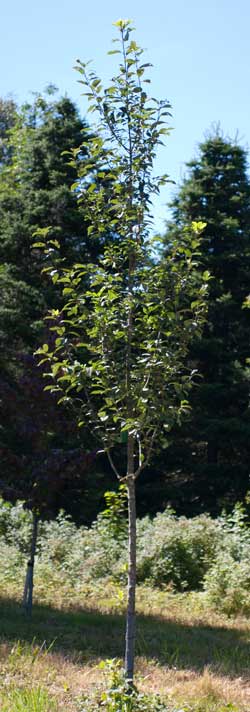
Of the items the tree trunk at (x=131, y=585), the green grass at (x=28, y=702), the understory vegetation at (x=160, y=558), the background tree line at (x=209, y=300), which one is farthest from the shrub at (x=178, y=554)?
the green grass at (x=28, y=702)

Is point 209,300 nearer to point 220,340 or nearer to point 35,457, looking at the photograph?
point 220,340

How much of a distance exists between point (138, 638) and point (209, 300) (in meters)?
9.42

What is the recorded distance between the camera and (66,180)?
16.3m

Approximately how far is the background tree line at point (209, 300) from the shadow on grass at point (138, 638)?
5368 mm

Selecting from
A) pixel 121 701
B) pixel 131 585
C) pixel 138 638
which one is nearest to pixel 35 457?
pixel 138 638

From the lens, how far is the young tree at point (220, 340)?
49.1ft

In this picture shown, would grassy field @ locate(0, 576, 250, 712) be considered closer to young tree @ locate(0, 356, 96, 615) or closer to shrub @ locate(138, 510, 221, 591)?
shrub @ locate(138, 510, 221, 591)

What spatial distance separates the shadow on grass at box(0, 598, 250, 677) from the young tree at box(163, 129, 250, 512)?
21.6 ft

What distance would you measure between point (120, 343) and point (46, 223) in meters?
11.4

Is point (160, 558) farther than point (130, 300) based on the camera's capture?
Yes

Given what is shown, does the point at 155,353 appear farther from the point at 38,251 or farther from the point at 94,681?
the point at 38,251

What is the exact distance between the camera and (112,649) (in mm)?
7031

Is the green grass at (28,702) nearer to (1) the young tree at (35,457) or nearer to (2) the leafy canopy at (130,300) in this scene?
(2) the leafy canopy at (130,300)

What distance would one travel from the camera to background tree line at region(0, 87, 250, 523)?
14.9 m
